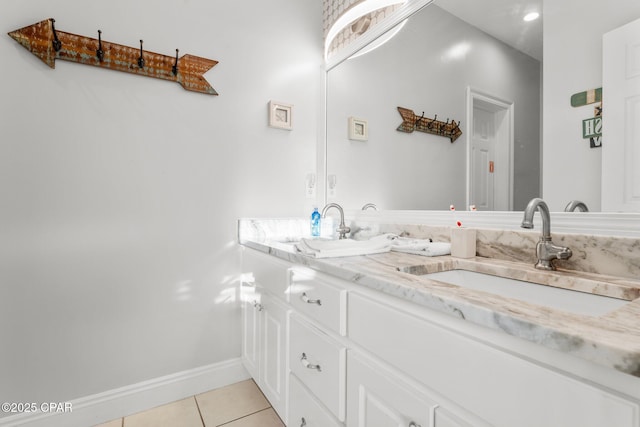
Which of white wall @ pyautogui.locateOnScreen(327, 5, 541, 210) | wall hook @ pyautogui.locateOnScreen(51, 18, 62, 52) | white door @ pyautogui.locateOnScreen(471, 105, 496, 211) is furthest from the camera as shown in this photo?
wall hook @ pyautogui.locateOnScreen(51, 18, 62, 52)

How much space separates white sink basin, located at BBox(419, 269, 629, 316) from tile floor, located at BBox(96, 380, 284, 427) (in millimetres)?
1083

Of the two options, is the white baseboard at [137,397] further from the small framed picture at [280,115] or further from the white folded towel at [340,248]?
the small framed picture at [280,115]

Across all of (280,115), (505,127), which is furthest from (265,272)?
(505,127)

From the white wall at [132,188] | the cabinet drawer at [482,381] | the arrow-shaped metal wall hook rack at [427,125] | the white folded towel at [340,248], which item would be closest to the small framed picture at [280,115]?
the white wall at [132,188]

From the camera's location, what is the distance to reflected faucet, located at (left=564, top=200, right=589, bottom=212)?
3.08ft

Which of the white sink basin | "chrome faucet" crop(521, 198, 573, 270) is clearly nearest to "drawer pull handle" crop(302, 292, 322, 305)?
the white sink basin

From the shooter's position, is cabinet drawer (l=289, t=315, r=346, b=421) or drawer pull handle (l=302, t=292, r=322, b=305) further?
drawer pull handle (l=302, t=292, r=322, b=305)

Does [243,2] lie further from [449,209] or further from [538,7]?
[449,209]

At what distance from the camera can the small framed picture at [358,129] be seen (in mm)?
1871

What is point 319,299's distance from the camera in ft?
3.27

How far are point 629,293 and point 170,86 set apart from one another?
76.0 inches

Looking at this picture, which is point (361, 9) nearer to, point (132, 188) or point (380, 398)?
point (132, 188)

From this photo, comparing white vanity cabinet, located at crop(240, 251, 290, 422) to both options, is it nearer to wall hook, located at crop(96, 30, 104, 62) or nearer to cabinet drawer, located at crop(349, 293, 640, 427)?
cabinet drawer, located at crop(349, 293, 640, 427)

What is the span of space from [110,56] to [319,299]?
148cm
